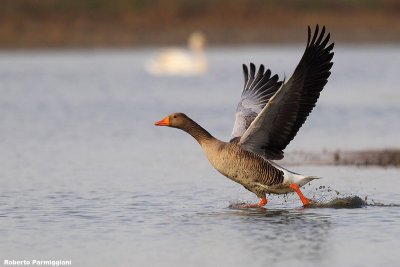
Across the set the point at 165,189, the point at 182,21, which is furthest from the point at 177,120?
the point at 182,21

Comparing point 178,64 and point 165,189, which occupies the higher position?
point 178,64

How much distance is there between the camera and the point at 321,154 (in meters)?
15.0

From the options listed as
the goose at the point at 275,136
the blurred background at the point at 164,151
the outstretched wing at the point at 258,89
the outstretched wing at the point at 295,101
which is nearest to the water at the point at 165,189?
the blurred background at the point at 164,151

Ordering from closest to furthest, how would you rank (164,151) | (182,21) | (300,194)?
(300,194)
(164,151)
(182,21)

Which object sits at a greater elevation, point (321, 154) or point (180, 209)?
point (321, 154)

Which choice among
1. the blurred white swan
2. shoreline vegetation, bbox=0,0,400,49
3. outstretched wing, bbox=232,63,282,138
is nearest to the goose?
outstretched wing, bbox=232,63,282,138

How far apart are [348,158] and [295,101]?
4.07 m

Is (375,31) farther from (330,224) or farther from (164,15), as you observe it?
(330,224)

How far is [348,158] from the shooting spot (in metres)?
14.6

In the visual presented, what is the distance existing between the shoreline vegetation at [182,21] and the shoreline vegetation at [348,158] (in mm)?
24846

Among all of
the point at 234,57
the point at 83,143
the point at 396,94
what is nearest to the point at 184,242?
the point at 83,143

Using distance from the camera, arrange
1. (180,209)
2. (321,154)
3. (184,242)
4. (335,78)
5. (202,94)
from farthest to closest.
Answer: (335,78), (202,94), (321,154), (180,209), (184,242)

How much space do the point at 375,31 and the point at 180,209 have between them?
105ft

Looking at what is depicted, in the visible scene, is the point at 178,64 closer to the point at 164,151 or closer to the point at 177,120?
the point at 164,151
